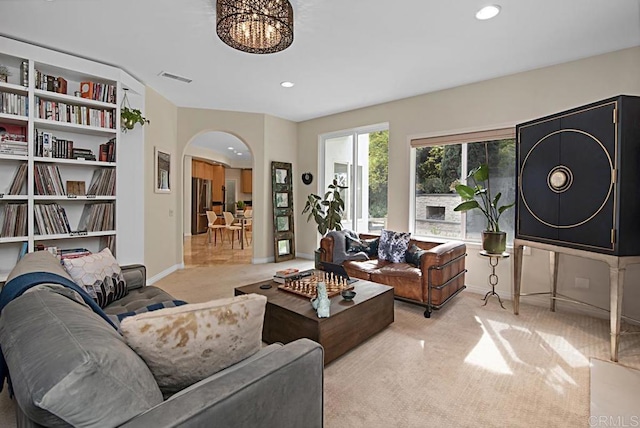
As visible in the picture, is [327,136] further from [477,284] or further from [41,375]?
[41,375]

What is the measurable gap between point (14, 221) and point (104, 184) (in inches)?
35.0

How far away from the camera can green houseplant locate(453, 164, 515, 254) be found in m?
3.66

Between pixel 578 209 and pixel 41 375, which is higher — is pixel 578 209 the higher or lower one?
the higher one

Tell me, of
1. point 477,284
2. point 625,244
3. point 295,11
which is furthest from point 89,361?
point 477,284

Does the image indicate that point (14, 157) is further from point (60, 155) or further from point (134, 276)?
point (134, 276)

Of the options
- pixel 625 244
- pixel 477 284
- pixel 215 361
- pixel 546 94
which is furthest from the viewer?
pixel 477 284

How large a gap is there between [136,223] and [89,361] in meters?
3.94

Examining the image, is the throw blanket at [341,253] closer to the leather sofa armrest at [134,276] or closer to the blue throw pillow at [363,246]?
the blue throw pillow at [363,246]

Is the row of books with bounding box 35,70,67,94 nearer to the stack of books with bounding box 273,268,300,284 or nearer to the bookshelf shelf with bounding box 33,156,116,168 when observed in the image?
the bookshelf shelf with bounding box 33,156,116,168

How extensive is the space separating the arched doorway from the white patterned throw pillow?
2.95m

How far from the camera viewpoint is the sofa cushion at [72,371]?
29.8 inches

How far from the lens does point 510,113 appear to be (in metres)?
4.02

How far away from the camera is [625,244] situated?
247 centimetres

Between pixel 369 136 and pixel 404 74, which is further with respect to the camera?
pixel 369 136
